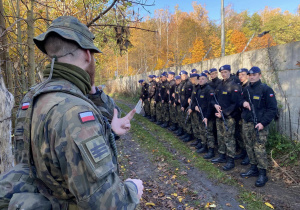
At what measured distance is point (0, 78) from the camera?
7.59 ft

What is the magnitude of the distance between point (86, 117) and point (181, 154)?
222 inches

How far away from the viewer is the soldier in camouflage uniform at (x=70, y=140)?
111 centimetres

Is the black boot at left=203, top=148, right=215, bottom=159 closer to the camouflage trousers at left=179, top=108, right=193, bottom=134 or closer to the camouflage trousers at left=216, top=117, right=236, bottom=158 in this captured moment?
the camouflage trousers at left=216, top=117, right=236, bottom=158

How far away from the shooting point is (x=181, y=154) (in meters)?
6.46

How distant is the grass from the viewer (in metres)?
3.93

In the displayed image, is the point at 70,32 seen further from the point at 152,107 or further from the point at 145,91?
the point at 145,91

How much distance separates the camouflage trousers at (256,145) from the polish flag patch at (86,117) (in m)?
4.38

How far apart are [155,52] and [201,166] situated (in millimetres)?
30830

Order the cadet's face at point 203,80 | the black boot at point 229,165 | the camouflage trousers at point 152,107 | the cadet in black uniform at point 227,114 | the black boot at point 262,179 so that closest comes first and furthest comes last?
the black boot at point 262,179 → the black boot at point 229,165 → the cadet in black uniform at point 227,114 → the cadet's face at point 203,80 → the camouflage trousers at point 152,107

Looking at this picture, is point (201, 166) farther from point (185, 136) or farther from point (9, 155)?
point (9, 155)

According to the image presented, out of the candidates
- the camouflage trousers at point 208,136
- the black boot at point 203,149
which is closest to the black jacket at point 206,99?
the camouflage trousers at point 208,136

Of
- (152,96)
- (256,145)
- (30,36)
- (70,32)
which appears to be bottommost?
(256,145)

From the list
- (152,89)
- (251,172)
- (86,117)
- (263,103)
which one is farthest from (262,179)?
(152,89)

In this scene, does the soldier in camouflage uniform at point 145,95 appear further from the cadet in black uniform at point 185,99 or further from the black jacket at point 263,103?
the black jacket at point 263,103
